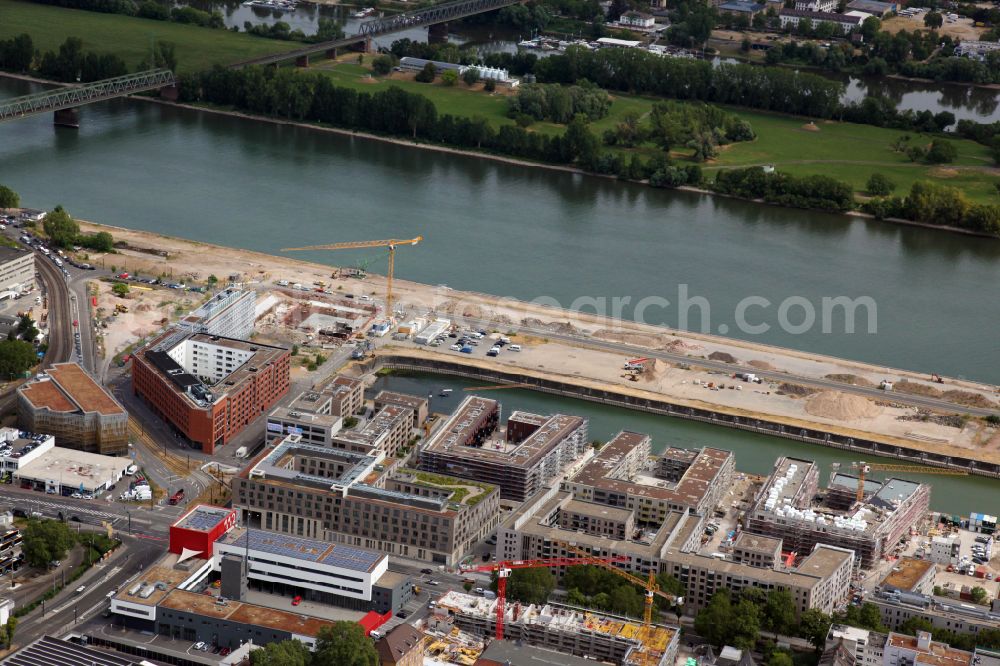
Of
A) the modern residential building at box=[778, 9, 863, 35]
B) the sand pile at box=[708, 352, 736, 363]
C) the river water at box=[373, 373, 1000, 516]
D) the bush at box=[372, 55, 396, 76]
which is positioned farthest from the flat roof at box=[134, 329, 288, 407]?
the modern residential building at box=[778, 9, 863, 35]

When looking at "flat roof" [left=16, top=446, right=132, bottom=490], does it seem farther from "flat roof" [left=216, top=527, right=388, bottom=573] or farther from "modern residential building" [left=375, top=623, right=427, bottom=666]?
"modern residential building" [left=375, top=623, right=427, bottom=666]

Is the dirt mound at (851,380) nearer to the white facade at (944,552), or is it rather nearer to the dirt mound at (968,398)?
the dirt mound at (968,398)

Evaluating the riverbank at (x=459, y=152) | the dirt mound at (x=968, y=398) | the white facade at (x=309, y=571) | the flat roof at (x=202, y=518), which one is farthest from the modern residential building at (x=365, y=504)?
the riverbank at (x=459, y=152)

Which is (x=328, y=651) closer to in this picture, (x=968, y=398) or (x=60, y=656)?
(x=60, y=656)

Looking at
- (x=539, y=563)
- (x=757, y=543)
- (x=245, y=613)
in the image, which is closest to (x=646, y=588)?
(x=539, y=563)

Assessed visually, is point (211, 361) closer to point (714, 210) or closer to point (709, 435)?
point (709, 435)

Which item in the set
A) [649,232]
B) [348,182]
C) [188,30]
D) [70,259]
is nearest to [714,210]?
[649,232]
